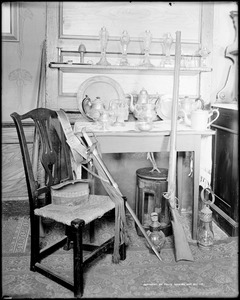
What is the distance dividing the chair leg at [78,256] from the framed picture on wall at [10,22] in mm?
2257

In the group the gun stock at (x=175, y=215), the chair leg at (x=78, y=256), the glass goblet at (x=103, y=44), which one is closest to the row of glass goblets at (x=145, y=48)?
the glass goblet at (x=103, y=44)

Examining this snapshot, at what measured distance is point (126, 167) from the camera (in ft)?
12.0

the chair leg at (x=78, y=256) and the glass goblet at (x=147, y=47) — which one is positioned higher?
the glass goblet at (x=147, y=47)

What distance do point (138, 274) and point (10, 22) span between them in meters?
2.63

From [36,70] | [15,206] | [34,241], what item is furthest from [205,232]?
[36,70]

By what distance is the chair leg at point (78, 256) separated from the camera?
209 centimetres

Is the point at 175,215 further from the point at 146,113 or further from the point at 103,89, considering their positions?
the point at 103,89

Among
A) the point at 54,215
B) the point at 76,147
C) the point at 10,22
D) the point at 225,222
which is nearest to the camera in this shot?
the point at 54,215

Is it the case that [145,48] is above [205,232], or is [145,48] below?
above

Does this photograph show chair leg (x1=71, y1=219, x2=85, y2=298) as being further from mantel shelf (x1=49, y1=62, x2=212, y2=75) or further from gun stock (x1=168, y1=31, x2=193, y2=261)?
mantel shelf (x1=49, y1=62, x2=212, y2=75)

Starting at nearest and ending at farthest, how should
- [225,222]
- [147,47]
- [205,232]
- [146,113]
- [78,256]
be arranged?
[78,256], [205,232], [146,113], [225,222], [147,47]

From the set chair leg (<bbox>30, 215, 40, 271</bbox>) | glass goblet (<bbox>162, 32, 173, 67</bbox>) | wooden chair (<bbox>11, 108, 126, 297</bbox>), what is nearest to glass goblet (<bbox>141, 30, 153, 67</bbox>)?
glass goblet (<bbox>162, 32, 173, 67</bbox>)

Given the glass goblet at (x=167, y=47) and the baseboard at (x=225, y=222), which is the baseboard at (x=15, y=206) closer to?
the baseboard at (x=225, y=222)

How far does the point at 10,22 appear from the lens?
142 inches
